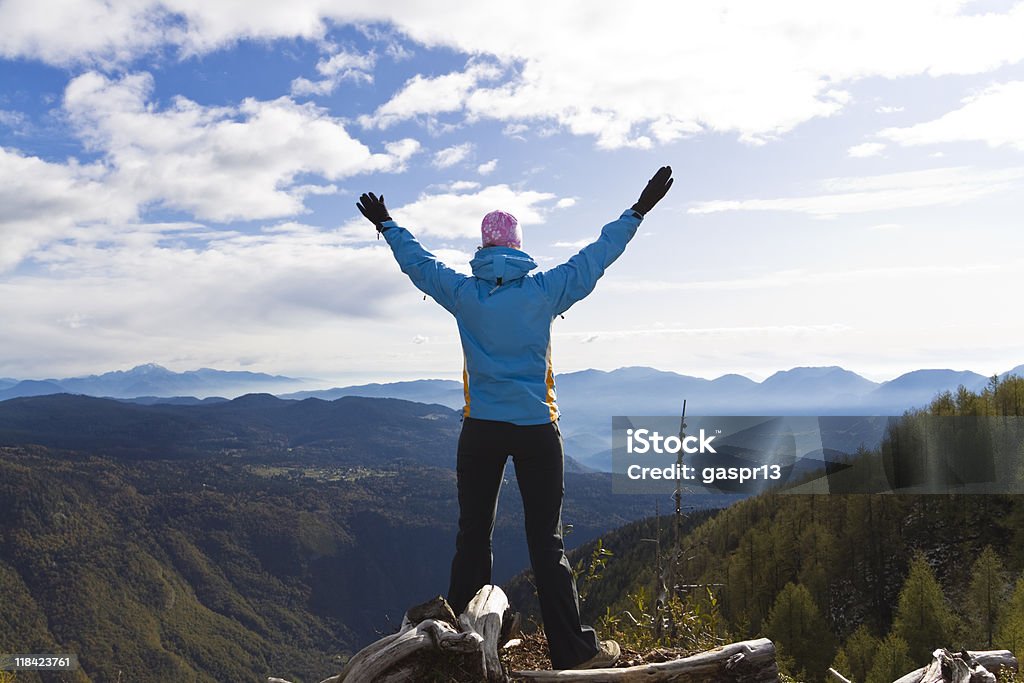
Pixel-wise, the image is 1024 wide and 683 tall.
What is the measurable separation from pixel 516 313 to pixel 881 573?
59713mm

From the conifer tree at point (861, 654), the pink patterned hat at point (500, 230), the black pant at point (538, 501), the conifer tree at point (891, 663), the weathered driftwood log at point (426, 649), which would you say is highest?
the pink patterned hat at point (500, 230)

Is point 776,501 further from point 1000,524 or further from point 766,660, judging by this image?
point 766,660

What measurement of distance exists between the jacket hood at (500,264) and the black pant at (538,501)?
3.89ft

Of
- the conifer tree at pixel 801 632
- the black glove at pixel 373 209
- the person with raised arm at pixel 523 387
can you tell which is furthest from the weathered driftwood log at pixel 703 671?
the conifer tree at pixel 801 632

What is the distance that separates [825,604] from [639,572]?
1095 inches

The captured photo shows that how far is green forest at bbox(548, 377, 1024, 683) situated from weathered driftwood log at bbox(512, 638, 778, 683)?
62.0 ft

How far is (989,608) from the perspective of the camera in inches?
1467

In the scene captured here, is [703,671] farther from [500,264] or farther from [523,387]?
[500,264]

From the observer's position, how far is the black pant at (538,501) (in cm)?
580

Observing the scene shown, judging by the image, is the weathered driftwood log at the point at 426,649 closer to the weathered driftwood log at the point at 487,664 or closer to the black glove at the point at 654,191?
the weathered driftwood log at the point at 487,664

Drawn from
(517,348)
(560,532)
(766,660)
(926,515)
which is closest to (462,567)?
(560,532)

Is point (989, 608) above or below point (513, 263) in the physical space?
below

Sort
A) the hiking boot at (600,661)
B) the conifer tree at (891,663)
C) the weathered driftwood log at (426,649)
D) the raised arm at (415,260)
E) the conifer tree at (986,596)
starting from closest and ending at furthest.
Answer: the weathered driftwood log at (426,649) → the hiking boot at (600,661) → the raised arm at (415,260) → the conifer tree at (891,663) → the conifer tree at (986,596)

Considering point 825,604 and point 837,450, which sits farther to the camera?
point 837,450
